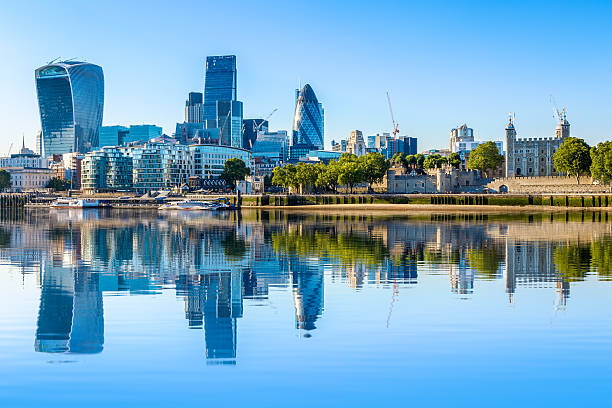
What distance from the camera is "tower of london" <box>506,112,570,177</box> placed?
504 ft

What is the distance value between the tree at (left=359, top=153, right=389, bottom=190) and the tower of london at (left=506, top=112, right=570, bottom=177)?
97.1 feet

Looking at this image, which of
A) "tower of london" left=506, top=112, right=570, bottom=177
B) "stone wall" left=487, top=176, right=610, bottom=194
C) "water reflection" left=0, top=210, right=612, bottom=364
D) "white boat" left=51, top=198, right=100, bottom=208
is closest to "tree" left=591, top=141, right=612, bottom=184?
"stone wall" left=487, top=176, right=610, bottom=194

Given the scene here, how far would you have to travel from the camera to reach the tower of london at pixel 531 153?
6048 inches

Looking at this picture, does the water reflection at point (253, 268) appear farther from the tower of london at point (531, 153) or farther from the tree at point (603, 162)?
the tower of london at point (531, 153)

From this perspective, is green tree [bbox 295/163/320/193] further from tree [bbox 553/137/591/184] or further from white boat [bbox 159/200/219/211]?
tree [bbox 553/137/591/184]

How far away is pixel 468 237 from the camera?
53.7 metres

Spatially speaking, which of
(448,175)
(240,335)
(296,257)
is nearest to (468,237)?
(296,257)

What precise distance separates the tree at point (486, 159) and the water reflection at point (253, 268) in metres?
108

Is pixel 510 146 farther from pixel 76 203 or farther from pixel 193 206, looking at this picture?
pixel 76 203

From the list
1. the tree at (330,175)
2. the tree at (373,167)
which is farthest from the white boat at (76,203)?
the tree at (373,167)

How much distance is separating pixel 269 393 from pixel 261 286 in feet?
46.5

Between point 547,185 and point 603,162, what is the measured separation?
76.6ft

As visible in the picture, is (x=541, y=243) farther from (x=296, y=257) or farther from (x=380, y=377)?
(x=380, y=377)

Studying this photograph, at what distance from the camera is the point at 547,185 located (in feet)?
434
